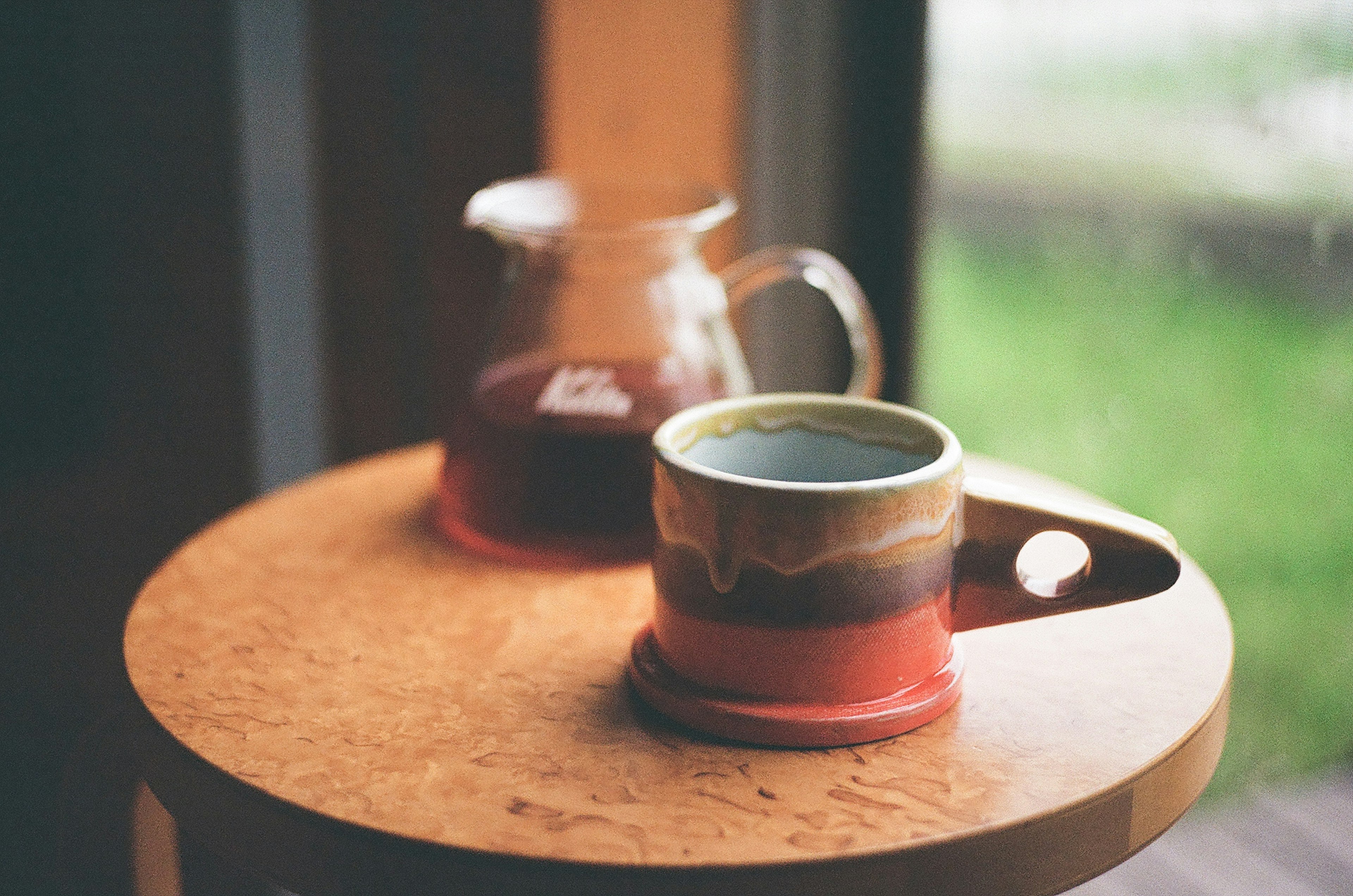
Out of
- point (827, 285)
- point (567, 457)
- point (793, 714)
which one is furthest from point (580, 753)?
point (827, 285)

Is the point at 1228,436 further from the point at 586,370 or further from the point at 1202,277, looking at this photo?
the point at 586,370

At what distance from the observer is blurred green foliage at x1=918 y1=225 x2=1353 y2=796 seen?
1400 mm

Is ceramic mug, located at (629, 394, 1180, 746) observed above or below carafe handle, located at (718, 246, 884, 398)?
below

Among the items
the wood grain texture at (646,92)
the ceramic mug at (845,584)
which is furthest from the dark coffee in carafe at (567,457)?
the wood grain texture at (646,92)

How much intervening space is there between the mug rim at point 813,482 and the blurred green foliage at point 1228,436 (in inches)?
28.8

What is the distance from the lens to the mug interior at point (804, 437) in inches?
20.6

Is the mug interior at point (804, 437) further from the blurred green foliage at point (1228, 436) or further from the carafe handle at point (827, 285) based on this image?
the blurred green foliage at point (1228, 436)

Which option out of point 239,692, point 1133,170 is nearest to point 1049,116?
point 1133,170

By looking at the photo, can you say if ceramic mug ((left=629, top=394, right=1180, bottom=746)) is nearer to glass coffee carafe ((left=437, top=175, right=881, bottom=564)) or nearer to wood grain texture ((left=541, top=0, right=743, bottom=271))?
glass coffee carafe ((left=437, top=175, right=881, bottom=564))

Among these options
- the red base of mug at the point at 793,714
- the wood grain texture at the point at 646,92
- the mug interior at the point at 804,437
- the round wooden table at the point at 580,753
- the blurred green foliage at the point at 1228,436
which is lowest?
the blurred green foliage at the point at 1228,436

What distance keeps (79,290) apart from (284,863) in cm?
93

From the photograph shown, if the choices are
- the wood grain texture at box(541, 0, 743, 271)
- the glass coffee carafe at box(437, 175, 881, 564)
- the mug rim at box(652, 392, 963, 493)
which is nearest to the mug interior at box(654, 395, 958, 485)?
the mug rim at box(652, 392, 963, 493)

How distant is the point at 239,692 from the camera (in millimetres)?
517

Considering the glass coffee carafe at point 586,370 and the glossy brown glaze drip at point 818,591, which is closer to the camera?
the glossy brown glaze drip at point 818,591
